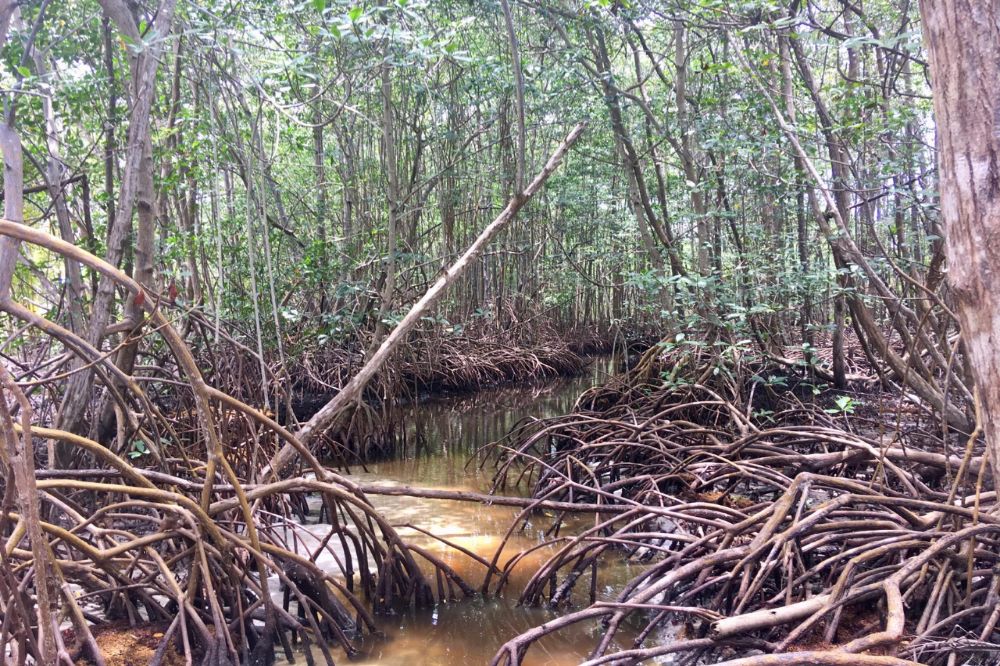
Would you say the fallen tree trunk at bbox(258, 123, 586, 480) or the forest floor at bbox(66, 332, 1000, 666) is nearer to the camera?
the forest floor at bbox(66, 332, 1000, 666)

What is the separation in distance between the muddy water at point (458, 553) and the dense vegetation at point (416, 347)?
0.14 meters

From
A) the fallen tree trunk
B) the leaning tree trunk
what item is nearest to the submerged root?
the leaning tree trunk

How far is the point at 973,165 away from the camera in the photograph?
140 centimetres

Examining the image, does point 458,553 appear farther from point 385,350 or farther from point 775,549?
point 775,549

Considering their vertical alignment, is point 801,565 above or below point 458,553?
above

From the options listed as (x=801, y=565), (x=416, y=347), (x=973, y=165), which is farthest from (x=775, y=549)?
(x=416, y=347)

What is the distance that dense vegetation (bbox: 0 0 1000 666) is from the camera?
7.07 ft

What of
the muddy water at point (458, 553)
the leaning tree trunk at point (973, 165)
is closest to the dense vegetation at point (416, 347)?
the leaning tree trunk at point (973, 165)

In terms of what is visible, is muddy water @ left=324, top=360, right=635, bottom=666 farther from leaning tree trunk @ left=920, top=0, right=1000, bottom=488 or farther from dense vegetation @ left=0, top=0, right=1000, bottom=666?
leaning tree trunk @ left=920, top=0, right=1000, bottom=488

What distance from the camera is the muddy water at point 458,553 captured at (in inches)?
112

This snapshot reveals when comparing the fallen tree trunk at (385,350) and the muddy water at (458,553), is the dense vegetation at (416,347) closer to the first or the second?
the fallen tree trunk at (385,350)

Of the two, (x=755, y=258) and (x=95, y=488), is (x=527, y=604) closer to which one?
(x=95, y=488)

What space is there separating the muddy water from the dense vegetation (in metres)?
0.14

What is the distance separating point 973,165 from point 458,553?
10.5 ft
